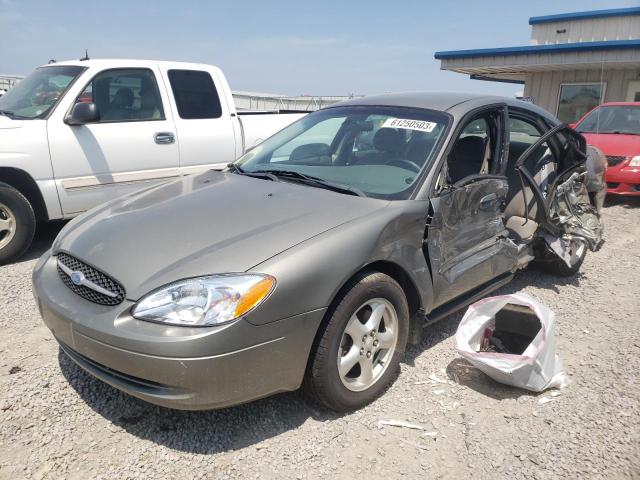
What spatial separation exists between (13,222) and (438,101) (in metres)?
3.95

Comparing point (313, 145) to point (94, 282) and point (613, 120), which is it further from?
point (613, 120)

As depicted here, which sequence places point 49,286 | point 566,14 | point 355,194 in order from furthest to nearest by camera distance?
point 566,14
point 355,194
point 49,286

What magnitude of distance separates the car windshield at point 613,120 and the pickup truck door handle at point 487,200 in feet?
22.5

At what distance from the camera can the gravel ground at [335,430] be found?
2.32 meters

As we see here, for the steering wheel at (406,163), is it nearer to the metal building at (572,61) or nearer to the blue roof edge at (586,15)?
the metal building at (572,61)

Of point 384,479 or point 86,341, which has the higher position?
point 86,341

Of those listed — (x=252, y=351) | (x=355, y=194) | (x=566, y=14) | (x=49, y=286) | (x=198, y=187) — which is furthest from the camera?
(x=566, y=14)

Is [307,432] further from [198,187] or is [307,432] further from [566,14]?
[566,14]

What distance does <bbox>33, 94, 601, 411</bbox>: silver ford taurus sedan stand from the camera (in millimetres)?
2180

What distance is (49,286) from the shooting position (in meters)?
2.62

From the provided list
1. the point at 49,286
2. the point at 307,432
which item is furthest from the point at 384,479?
the point at 49,286

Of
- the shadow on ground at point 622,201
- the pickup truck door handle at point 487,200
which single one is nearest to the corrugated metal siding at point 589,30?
the shadow on ground at point 622,201

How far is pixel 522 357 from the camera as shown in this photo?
288 cm

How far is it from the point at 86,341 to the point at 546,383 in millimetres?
2532
